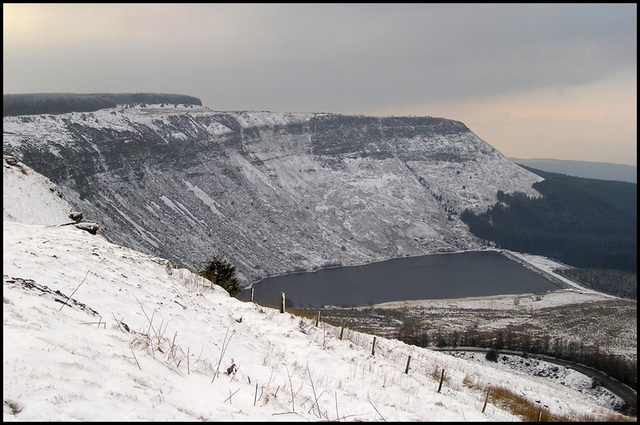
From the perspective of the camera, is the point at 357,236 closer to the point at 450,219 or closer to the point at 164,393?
the point at 450,219

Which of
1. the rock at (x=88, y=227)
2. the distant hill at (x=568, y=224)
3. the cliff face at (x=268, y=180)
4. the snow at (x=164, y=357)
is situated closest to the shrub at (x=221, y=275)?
the rock at (x=88, y=227)

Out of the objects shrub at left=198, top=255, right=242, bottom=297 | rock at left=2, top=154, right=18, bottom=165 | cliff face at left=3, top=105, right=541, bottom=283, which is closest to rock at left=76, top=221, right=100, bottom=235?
shrub at left=198, top=255, right=242, bottom=297

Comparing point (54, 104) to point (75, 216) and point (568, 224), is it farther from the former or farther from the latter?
point (568, 224)

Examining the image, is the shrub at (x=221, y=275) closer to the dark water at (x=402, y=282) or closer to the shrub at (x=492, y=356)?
the shrub at (x=492, y=356)

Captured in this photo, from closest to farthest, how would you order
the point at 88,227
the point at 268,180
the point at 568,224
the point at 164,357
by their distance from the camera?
the point at 164,357
the point at 88,227
the point at 268,180
the point at 568,224

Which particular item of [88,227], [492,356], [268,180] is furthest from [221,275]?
[268,180]

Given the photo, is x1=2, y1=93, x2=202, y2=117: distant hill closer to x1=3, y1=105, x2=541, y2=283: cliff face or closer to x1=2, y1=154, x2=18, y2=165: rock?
x1=3, y1=105, x2=541, y2=283: cliff face
